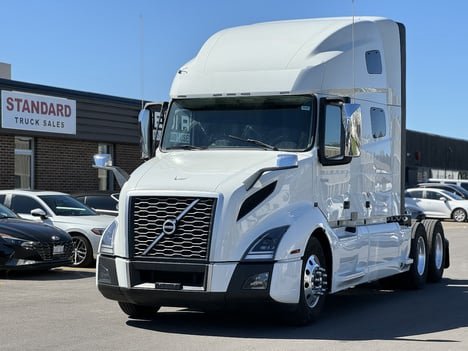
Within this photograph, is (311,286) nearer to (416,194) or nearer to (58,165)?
(58,165)

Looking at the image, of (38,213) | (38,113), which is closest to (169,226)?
(38,213)

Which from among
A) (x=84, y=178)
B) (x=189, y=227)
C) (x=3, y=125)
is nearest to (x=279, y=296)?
(x=189, y=227)

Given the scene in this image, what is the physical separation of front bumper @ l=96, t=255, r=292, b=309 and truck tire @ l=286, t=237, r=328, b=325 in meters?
0.37

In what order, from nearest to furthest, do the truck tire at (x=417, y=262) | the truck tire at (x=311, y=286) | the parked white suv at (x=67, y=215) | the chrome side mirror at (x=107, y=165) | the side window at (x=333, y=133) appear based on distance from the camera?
1. the truck tire at (x=311, y=286)
2. the side window at (x=333, y=133)
3. the chrome side mirror at (x=107, y=165)
4. the truck tire at (x=417, y=262)
5. the parked white suv at (x=67, y=215)

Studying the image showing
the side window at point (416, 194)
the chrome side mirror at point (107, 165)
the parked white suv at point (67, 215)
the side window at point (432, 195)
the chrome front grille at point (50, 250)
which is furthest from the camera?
the side window at point (416, 194)

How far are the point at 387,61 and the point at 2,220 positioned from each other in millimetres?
7194

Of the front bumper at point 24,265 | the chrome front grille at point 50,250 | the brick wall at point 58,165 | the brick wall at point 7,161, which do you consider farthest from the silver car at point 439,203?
the front bumper at point 24,265

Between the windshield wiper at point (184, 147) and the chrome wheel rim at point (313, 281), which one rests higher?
the windshield wiper at point (184, 147)

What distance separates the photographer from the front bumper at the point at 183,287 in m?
7.60

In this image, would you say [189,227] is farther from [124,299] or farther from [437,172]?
[437,172]

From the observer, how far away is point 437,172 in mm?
52094

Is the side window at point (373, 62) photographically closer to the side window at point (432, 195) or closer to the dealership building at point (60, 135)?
the dealership building at point (60, 135)

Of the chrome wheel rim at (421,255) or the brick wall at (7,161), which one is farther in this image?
the brick wall at (7,161)

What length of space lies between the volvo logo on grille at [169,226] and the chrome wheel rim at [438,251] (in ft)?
21.5
